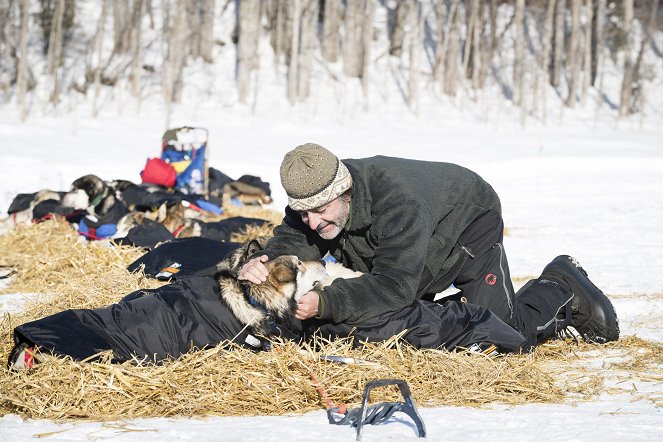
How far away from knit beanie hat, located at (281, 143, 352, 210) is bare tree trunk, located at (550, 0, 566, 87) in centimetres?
2272

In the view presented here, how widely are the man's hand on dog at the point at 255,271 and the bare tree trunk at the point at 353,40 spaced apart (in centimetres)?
1996

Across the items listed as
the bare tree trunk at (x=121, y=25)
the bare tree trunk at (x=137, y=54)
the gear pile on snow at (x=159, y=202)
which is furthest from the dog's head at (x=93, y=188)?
the bare tree trunk at (x=121, y=25)

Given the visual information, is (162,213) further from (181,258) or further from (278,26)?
(278,26)

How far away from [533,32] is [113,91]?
58.7 feet

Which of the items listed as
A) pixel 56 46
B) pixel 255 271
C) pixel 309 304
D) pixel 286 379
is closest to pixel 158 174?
pixel 255 271

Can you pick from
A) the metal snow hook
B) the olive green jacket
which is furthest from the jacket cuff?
the metal snow hook

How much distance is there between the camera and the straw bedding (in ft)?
9.50

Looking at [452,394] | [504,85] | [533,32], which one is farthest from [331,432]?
[533,32]

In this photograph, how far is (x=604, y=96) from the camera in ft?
86.2

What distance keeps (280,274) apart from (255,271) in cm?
11

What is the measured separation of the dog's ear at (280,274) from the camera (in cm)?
330

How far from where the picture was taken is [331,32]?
23422mm

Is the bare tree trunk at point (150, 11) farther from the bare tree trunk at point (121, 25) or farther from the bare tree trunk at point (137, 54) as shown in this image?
the bare tree trunk at point (137, 54)

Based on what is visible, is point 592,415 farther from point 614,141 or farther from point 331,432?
point 614,141
